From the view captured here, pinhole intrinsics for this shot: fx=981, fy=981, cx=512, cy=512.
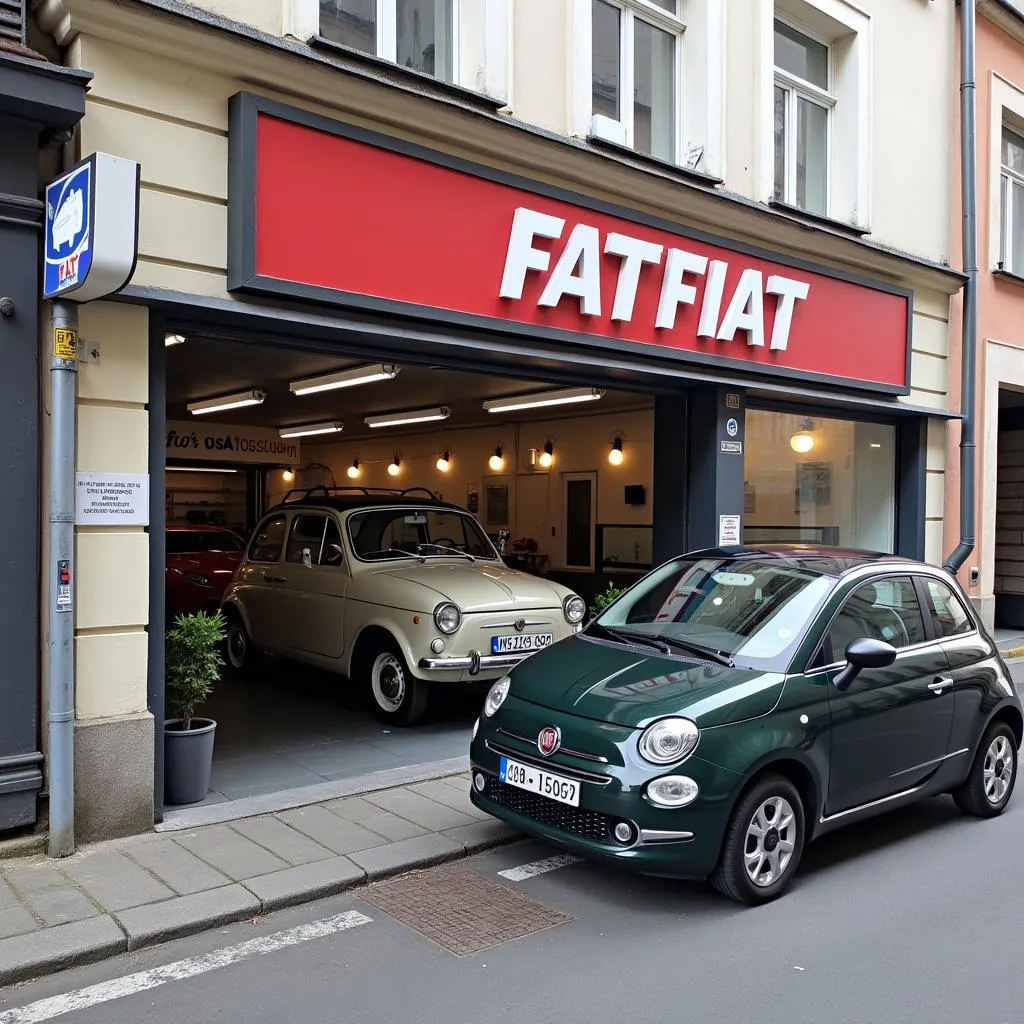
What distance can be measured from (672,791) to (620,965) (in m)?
0.76

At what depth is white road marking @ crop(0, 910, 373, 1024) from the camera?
3.63 meters

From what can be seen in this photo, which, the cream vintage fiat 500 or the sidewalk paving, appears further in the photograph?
the cream vintage fiat 500

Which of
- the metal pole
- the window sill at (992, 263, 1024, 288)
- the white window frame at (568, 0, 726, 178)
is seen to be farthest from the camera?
the window sill at (992, 263, 1024, 288)

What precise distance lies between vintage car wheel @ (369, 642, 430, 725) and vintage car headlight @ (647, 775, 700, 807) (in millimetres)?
3769

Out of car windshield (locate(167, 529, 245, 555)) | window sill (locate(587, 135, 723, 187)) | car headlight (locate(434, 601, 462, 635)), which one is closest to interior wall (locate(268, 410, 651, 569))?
car windshield (locate(167, 529, 245, 555))

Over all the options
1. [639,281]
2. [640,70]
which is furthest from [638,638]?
[640,70]

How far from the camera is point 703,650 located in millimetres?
5133

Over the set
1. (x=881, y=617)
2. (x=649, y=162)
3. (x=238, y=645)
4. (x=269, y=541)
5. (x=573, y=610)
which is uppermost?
(x=649, y=162)

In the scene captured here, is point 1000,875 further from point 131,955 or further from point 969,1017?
point 131,955

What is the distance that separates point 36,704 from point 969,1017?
14.8 ft

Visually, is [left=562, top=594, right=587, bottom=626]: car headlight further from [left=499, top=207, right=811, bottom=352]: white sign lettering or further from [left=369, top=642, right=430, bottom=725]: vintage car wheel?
[left=499, top=207, right=811, bottom=352]: white sign lettering

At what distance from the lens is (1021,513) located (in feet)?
48.9

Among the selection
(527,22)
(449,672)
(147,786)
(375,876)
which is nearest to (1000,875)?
(375,876)

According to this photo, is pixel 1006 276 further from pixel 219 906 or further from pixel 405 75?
pixel 219 906
